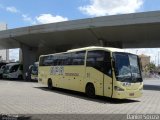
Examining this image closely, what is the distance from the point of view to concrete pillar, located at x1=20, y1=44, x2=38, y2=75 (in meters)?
55.0

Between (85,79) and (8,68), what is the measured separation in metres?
28.0

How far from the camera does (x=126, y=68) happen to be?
1845 centimetres

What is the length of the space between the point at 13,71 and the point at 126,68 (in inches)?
1215

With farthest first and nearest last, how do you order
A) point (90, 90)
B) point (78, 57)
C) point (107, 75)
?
point (78, 57) → point (90, 90) → point (107, 75)

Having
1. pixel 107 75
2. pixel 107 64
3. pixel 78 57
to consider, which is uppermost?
pixel 78 57

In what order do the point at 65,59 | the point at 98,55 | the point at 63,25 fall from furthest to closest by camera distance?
1. the point at 63,25
2. the point at 65,59
3. the point at 98,55

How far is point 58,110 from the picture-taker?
14.3 meters

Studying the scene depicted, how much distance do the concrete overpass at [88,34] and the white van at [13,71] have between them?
14.4 feet

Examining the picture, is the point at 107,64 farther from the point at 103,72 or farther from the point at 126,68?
the point at 126,68

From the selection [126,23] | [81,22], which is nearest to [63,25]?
[81,22]

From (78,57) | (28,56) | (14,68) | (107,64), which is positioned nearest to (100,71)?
(107,64)

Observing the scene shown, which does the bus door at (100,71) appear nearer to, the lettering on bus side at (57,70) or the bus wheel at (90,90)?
the bus wheel at (90,90)

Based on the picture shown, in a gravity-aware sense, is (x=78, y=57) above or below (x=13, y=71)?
above

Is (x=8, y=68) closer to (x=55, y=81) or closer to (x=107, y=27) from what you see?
(x=107, y=27)
